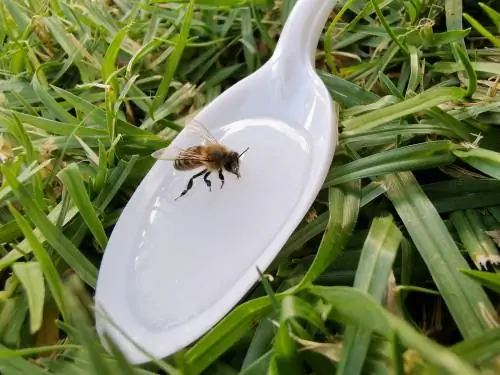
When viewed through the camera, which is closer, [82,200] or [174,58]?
[82,200]

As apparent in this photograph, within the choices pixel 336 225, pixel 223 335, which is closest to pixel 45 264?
pixel 223 335

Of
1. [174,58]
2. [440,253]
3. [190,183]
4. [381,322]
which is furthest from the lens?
[174,58]

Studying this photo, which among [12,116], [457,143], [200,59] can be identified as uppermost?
[12,116]

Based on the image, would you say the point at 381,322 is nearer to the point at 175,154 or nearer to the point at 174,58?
the point at 175,154

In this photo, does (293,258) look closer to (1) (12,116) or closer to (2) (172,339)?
(2) (172,339)

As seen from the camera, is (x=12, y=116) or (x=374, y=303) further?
(x=12, y=116)

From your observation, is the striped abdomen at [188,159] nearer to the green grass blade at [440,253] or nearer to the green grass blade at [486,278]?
the green grass blade at [440,253]

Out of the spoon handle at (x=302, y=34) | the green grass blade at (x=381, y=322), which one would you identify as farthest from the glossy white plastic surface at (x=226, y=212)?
the green grass blade at (x=381, y=322)

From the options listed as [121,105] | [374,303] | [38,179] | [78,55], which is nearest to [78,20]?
[78,55]
